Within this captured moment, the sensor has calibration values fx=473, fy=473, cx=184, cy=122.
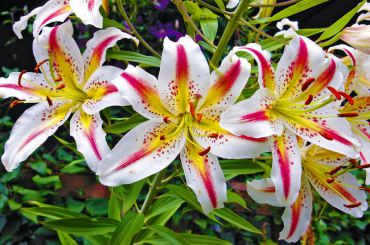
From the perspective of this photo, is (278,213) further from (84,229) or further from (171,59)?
(171,59)

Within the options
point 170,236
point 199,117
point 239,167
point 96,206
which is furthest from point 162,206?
point 96,206

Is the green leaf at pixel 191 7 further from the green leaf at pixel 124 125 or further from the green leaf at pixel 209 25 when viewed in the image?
the green leaf at pixel 124 125

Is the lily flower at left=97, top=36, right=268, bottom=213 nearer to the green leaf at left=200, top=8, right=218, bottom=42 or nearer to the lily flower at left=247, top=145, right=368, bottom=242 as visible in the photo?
the lily flower at left=247, top=145, right=368, bottom=242

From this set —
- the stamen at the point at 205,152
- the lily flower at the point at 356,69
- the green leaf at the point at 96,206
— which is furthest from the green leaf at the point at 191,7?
the green leaf at the point at 96,206

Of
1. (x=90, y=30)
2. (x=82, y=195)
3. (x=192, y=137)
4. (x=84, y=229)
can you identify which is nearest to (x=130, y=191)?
(x=84, y=229)

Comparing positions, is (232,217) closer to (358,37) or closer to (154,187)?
(154,187)
